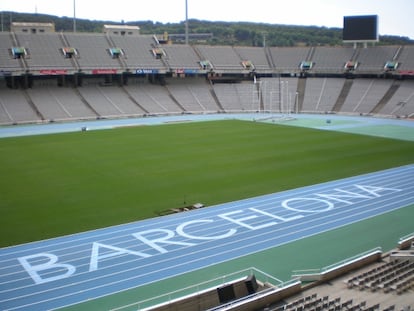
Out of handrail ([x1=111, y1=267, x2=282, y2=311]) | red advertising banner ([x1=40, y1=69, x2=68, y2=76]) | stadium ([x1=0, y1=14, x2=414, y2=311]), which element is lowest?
handrail ([x1=111, y1=267, x2=282, y2=311])

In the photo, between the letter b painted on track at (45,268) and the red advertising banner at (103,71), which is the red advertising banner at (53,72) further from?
the letter b painted on track at (45,268)

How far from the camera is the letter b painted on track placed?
14.4 metres

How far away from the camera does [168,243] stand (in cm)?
1695

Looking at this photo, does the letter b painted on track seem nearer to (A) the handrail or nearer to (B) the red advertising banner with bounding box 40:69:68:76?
(A) the handrail

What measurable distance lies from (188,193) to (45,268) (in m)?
9.29

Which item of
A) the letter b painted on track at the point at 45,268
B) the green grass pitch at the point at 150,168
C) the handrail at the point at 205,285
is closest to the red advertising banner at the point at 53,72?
the green grass pitch at the point at 150,168

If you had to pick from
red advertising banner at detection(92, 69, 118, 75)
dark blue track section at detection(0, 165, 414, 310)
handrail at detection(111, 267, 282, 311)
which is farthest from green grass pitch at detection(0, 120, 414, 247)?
red advertising banner at detection(92, 69, 118, 75)

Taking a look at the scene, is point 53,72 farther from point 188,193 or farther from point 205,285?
point 205,285

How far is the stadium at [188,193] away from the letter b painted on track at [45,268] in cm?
7

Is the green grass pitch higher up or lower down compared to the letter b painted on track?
higher up

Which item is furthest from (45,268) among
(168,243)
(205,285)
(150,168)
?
(150,168)

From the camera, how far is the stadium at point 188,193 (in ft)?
43.7

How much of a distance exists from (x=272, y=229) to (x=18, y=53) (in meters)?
48.5

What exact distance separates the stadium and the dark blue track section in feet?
0.23
